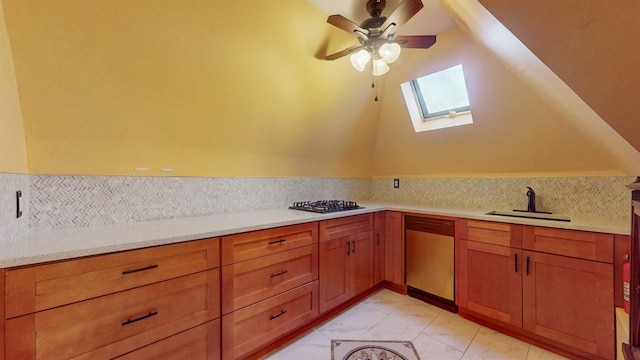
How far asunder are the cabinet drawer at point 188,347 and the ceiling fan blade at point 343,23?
1.89m

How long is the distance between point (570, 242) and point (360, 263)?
155 centimetres

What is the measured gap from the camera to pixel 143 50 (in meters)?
1.47

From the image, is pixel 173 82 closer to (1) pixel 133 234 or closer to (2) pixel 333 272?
(1) pixel 133 234

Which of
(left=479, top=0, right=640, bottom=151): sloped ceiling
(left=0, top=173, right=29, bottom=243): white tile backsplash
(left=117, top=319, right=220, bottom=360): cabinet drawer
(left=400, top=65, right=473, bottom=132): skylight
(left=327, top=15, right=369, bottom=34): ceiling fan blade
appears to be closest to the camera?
(left=479, top=0, right=640, bottom=151): sloped ceiling

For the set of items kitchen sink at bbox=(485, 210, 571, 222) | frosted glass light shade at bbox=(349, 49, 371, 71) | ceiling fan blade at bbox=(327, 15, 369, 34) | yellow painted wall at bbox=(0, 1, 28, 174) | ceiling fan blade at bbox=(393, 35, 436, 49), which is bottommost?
kitchen sink at bbox=(485, 210, 571, 222)

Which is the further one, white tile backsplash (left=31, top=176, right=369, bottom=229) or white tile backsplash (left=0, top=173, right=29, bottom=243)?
white tile backsplash (left=31, top=176, right=369, bottom=229)

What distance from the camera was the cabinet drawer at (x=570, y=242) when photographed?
1612 millimetres

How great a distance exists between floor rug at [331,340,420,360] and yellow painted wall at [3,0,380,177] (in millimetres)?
1572

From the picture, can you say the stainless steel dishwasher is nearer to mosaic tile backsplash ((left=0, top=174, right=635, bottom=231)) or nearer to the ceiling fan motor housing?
mosaic tile backsplash ((left=0, top=174, right=635, bottom=231))

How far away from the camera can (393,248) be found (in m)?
2.71

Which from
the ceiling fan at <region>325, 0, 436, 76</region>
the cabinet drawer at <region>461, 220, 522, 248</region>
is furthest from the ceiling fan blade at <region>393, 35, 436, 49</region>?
the cabinet drawer at <region>461, 220, 522, 248</region>

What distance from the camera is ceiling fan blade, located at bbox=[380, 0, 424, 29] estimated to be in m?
1.36

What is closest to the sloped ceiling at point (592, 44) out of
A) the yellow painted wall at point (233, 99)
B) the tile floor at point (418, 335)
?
the yellow painted wall at point (233, 99)

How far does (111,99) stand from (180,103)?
14.4 inches
